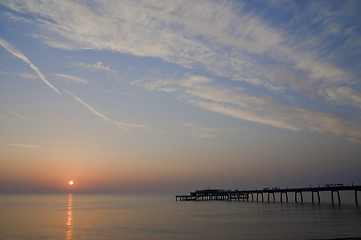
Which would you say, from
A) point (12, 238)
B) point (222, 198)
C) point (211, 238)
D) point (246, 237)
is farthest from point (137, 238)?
point (222, 198)

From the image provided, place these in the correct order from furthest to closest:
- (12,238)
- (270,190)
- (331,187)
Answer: (270,190)
(331,187)
(12,238)

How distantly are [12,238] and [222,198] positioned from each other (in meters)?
113

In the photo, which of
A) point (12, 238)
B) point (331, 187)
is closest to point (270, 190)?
point (331, 187)

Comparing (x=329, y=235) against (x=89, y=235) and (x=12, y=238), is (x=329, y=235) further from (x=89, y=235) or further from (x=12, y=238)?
(x=12, y=238)

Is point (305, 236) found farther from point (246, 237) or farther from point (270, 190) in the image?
point (270, 190)

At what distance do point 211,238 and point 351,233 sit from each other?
14.8m

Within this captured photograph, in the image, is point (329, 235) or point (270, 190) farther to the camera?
point (270, 190)

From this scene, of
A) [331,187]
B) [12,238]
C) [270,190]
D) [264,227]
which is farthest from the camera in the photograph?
[270,190]

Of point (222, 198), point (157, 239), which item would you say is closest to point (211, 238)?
point (157, 239)

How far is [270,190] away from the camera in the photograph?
10725 cm

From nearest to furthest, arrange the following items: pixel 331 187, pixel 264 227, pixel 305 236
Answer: pixel 305 236
pixel 264 227
pixel 331 187

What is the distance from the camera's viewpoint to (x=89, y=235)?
1583 inches

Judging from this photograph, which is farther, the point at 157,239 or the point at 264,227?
the point at 264,227

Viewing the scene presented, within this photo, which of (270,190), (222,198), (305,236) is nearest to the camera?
(305,236)
